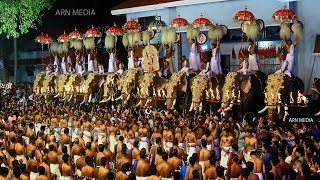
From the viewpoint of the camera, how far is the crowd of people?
11.3m

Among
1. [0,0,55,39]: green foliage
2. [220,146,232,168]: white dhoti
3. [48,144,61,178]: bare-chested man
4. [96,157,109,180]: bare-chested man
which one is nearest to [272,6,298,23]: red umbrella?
[220,146,232,168]: white dhoti

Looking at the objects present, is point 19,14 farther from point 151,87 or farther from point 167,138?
point 167,138

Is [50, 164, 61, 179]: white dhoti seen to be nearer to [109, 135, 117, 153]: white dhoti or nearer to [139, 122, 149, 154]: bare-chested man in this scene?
[139, 122, 149, 154]: bare-chested man

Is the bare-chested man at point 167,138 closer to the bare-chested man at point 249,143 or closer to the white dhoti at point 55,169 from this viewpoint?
the bare-chested man at point 249,143

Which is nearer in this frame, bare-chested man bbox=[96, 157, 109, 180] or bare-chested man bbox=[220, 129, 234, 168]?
bare-chested man bbox=[96, 157, 109, 180]

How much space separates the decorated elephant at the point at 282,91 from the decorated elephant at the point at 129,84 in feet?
19.6

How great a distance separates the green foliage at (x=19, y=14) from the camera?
98.6 ft

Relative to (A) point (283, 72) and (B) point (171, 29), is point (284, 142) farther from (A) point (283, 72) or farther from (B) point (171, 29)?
(B) point (171, 29)

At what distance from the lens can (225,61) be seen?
83.7ft

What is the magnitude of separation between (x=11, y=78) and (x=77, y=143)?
67.2ft

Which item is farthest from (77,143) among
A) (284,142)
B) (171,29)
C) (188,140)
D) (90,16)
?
(90,16)

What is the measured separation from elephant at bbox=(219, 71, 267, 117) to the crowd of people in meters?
0.73

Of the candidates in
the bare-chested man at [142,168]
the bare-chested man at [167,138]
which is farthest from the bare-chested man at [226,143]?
the bare-chested man at [142,168]

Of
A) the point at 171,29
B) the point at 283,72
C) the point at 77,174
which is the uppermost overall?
the point at 171,29
